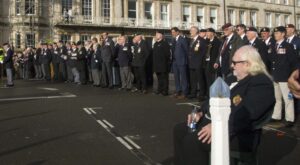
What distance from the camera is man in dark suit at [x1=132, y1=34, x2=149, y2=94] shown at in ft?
56.3

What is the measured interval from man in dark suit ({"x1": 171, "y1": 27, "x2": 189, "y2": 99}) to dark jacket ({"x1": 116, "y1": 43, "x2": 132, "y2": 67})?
10.2 ft

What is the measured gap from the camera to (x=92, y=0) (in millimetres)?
54469

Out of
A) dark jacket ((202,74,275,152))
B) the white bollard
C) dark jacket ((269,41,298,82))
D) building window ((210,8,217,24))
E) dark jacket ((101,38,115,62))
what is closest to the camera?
the white bollard

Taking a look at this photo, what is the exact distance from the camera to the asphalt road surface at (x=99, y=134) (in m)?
7.18

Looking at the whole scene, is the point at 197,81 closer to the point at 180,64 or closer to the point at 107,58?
the point at 180,64

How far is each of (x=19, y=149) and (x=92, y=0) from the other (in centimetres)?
4803

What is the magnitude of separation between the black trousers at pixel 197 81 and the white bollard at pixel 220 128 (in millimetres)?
10105

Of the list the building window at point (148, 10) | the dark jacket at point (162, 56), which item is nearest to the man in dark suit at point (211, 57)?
the dark jacket at point (162, 56)

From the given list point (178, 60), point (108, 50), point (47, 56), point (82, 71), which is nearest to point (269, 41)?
point (178, 60)

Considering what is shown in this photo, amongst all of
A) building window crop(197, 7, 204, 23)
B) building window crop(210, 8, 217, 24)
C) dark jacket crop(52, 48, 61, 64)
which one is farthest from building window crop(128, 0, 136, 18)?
dark jacket crop(52, 48, 61, 64)

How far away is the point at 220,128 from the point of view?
→ 13.6ft

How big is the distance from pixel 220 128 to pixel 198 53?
10.5 m

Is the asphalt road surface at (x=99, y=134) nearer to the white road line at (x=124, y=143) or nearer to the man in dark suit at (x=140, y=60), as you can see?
the white road line at (x=124, y=143)

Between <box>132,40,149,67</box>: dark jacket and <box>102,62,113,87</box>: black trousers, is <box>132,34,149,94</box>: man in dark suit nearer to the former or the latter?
<box>132,40,149,67</box>: dark jacket
